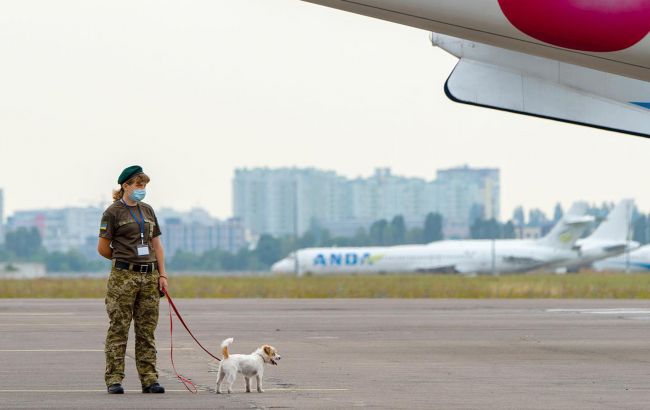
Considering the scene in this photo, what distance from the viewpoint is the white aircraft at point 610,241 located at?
92.1 m

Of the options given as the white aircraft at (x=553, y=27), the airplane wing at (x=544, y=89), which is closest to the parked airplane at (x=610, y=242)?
the airplane wing at (x=544, y=89)

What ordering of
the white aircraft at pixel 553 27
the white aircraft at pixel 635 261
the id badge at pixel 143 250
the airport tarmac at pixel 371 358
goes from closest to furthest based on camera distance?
the airport tarmac at pixel 371 358
the id badge at pixel 143 250
the white aircraft at pixel 553 27
the white aircraft at pixel 635 261

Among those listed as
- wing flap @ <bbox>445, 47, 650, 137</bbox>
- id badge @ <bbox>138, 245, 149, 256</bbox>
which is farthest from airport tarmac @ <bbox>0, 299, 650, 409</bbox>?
wing flap @ <bbox>445, 47, 650, 137</bbox>

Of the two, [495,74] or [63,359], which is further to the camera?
[495,74]

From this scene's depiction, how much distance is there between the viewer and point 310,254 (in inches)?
3794

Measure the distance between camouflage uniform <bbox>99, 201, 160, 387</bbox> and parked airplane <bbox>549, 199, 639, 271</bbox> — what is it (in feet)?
266

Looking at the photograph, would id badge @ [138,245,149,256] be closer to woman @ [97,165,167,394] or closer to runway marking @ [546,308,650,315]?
woman @ [97,165,167,394]

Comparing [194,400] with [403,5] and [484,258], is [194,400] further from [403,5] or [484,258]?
[484,258]

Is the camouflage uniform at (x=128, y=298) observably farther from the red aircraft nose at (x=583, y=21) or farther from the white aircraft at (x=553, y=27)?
the red aircraft nose at (x=583, y=21)

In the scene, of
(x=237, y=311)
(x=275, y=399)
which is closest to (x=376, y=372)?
(x=275, y=399)

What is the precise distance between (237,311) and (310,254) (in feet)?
228

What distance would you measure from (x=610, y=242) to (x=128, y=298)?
3373 inches

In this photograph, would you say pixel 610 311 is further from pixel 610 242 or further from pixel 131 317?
pixel 610 242

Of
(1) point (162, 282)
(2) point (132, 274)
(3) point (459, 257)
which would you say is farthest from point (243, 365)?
(3) point (459, 257)
